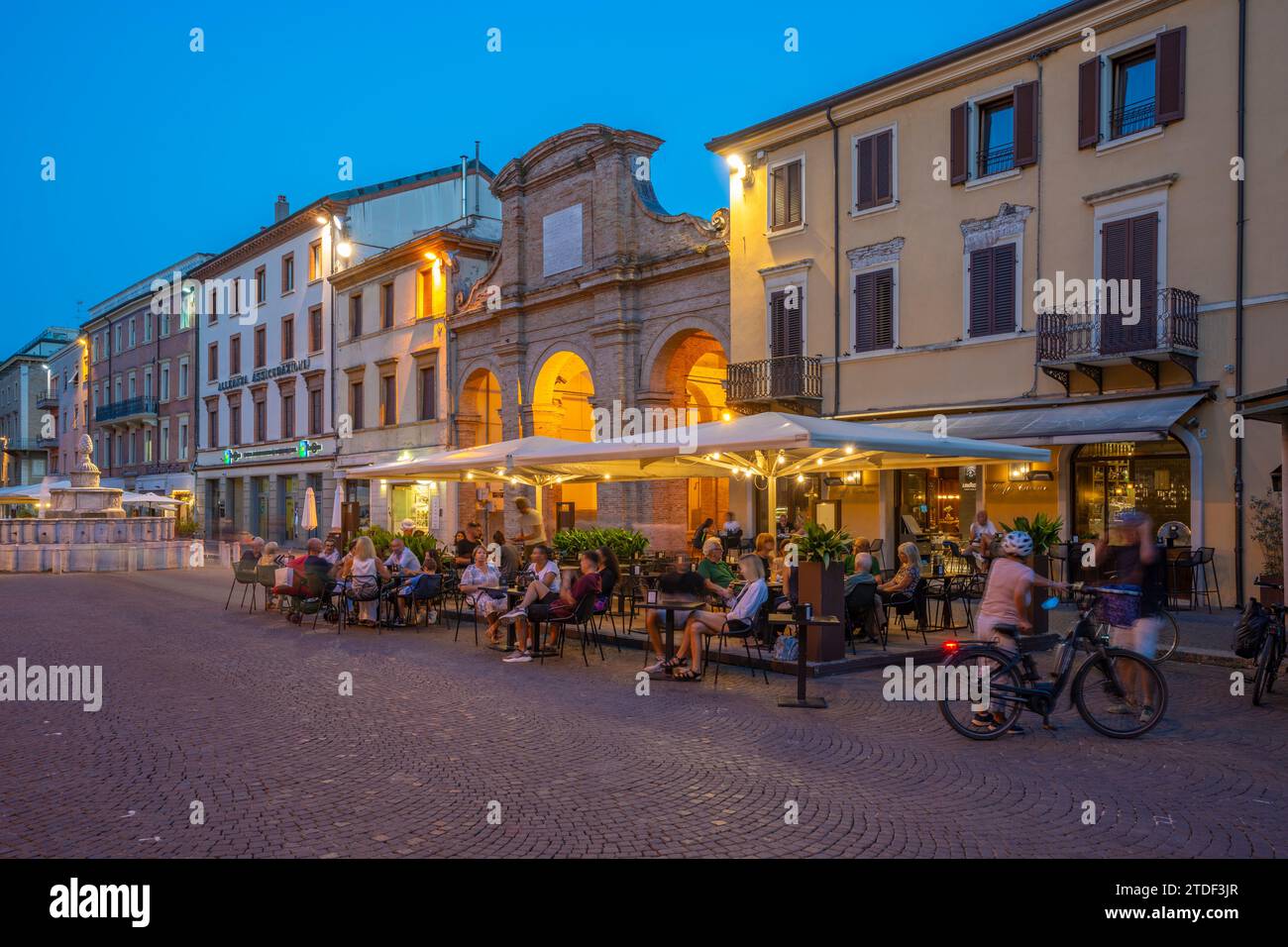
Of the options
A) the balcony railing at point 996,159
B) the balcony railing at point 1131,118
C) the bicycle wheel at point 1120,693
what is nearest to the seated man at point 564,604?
the bicycle wheel at point 1120,693

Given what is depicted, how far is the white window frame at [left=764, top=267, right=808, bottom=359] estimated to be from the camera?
20.7 meters

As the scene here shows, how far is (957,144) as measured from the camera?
59.1 ft

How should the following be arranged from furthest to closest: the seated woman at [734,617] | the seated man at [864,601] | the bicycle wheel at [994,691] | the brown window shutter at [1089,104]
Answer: the brown window shutter at [1089,104] → the seated man at [864,601] → the seated woman at [734,617] → the bicycle wheel at [994,691]

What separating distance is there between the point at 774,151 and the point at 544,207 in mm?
8767

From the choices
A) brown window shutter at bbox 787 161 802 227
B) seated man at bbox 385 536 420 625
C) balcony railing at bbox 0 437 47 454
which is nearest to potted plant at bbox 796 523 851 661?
seated man at bbox 385 536 420 625

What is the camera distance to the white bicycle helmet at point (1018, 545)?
7.13 metres

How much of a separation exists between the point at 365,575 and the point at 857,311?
11372 mm

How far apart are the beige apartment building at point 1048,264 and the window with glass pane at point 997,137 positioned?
0.04 meters

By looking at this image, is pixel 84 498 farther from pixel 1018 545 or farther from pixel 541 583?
pixel 1018 545

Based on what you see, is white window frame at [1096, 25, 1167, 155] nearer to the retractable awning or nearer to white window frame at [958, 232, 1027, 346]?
white window frame at [958, 232, 1027, 346]

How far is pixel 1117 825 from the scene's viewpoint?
5.17 meters

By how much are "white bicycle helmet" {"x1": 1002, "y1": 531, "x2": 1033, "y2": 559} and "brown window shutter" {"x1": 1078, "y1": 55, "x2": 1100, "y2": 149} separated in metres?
11.6

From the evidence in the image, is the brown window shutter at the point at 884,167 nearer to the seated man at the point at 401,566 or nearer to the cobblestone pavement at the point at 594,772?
the seated man at the point at 401,566

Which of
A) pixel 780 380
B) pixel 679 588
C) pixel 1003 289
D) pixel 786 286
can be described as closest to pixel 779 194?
pixel 786 286
